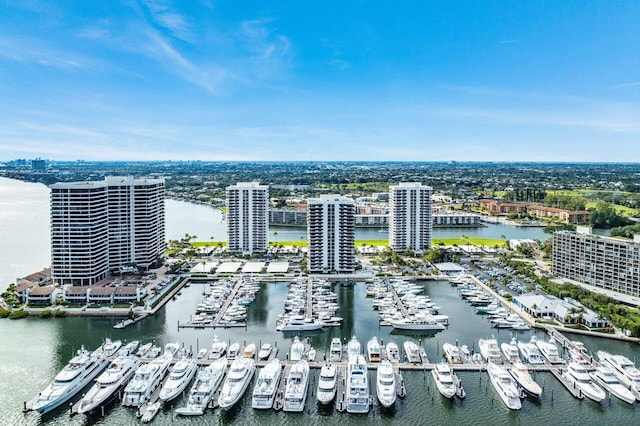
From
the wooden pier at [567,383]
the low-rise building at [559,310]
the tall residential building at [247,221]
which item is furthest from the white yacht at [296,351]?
the tall residential building at [247,221]

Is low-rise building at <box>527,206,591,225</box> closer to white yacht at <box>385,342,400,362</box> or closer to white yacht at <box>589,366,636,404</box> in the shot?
white yacht at <box>589,366,636,404</box>

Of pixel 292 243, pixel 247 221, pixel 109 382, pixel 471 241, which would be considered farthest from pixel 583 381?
pixel 292 243

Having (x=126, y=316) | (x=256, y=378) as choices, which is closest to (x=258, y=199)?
(x=126, y=316)

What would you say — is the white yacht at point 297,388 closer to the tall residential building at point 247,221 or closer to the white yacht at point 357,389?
the white yacht at point 357,389

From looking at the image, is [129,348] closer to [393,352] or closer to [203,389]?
[203,389]

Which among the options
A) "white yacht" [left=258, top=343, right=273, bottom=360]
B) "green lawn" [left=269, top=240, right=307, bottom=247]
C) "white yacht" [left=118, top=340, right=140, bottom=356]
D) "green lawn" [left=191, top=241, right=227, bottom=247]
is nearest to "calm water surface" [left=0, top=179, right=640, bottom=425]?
"white yacht" [left=258, top=343, right=273, bottom=360]
